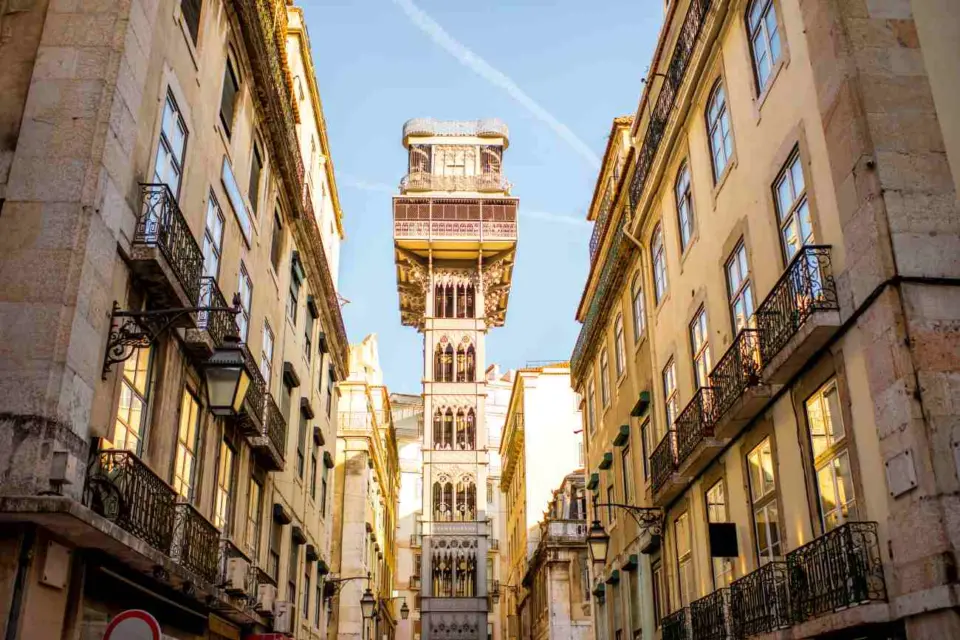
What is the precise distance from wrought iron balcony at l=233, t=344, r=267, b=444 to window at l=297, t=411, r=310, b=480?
229 inches

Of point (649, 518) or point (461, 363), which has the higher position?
point (461, 363)

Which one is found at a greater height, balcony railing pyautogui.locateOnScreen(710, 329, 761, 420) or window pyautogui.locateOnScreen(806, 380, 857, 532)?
balcony railing pyautogui.locateOnScreen(710, 329, 761, 420)

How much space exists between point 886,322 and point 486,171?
58.6m

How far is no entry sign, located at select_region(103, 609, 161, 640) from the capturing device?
6223 mm

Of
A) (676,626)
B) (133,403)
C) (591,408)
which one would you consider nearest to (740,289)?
(676,626)

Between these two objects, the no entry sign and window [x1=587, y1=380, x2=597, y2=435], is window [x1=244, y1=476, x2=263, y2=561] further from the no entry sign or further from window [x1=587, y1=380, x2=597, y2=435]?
window [x1=587, y1=380, x2=597, y2=435]

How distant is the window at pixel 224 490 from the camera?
15719 millimetres

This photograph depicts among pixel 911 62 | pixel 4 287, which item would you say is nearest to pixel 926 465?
pixel 911 62

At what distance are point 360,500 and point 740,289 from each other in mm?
26484

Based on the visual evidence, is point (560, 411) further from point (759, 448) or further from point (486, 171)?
point (759, 448)

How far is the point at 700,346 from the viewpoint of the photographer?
16.8 m

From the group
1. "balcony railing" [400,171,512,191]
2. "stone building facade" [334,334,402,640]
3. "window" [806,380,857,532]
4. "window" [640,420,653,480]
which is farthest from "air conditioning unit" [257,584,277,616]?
"balcony railing" [400,171,512,191]

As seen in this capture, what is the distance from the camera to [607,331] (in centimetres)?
2570

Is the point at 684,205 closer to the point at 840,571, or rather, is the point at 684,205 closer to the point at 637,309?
the point at 637,309
